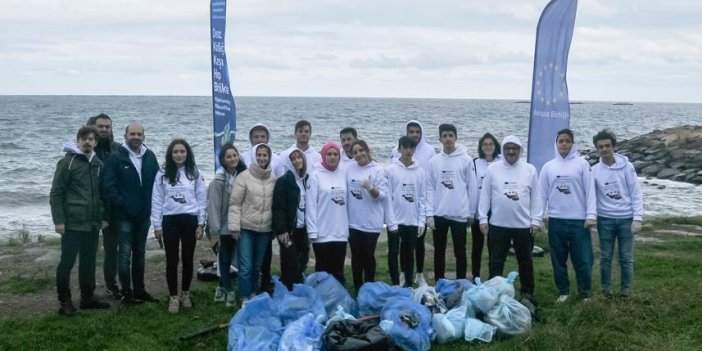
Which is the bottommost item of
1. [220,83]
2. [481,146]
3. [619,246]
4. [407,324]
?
[407,324]

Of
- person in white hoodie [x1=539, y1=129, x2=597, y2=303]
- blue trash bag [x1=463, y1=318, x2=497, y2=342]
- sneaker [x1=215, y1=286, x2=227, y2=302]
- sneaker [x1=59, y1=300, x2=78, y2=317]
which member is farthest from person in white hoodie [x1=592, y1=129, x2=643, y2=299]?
sneaker [x1=59, y1=300, x2=78, y2=317]

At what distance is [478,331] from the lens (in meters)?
6.14

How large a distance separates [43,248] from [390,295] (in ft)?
21.6

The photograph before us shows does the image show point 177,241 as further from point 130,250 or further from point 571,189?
point 571,189

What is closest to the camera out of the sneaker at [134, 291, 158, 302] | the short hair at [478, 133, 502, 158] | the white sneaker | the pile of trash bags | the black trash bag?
the black trash bag

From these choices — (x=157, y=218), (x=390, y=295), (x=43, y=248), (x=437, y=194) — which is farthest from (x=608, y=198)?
(x=43, y=248)

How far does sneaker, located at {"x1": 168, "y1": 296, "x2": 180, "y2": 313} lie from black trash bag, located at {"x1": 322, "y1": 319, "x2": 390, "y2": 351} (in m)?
2.11

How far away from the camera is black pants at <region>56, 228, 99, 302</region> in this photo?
672 centimetres

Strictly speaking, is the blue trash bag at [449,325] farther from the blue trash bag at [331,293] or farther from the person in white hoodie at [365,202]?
the person in white hoodie at [365,202]

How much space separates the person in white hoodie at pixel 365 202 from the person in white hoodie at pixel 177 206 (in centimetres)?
159

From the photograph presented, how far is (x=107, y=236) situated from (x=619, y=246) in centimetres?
560

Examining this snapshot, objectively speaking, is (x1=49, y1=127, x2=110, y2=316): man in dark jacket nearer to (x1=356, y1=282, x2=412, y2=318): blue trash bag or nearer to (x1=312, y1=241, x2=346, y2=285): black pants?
(x1=312, y1=241, x2=346, y2=285): black pants

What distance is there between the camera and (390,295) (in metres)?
6.49

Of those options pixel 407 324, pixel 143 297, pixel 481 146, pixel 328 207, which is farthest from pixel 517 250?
pixel 143 297
